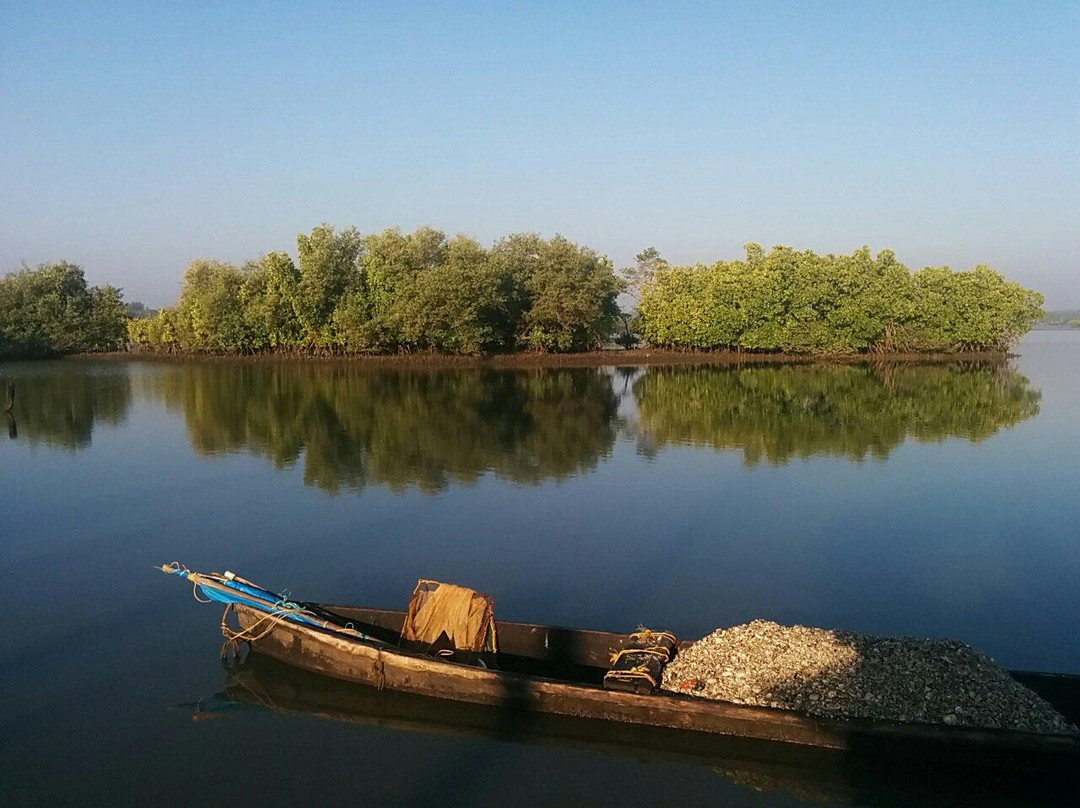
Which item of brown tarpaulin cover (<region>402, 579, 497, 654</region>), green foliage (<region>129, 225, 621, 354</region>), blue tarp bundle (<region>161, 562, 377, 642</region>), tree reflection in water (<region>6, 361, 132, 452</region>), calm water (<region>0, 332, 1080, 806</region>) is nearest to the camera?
calm water (<region>0, 332, 1080, 806</region>)

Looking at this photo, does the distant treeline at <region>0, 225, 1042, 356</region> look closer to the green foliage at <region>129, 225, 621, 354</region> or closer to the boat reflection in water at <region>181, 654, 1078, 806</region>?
the green foliage at <region>129, 225, 621, 354</region>

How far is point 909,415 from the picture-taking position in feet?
102

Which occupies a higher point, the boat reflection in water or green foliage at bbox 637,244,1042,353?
green foliage at bbox 637,244,1042,353

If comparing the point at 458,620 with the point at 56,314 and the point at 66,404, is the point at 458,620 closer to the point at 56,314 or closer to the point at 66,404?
the point at 66,404

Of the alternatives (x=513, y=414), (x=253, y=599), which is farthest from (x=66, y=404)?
(x=253, y=599)

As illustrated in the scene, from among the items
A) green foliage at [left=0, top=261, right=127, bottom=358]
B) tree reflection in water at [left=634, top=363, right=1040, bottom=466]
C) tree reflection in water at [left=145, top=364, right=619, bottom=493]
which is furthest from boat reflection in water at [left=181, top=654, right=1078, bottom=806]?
green foliage at [left=0, top=261, right=127, bottom=358]

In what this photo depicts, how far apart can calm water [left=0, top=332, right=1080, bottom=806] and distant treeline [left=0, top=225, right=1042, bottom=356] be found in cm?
2672

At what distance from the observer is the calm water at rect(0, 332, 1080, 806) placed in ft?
25.9

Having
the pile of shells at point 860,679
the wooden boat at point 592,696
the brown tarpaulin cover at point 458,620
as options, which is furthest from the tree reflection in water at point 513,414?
the pile of shells at point 860,679

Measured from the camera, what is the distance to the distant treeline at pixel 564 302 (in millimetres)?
59062

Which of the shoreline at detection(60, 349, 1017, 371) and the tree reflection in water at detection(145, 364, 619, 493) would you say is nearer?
the tree reflection in water at detection(145, 364, 619, 493)

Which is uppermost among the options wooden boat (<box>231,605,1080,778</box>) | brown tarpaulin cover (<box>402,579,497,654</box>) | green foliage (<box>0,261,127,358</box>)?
green foliage (<box>0,261,127,358</box>)

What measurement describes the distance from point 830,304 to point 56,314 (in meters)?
64.3

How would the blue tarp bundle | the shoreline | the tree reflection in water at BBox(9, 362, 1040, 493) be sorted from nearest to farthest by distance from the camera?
the blue tarp bundle, the tree reflection in water at BBox(9, 362, 1040, 493), the shoreline
